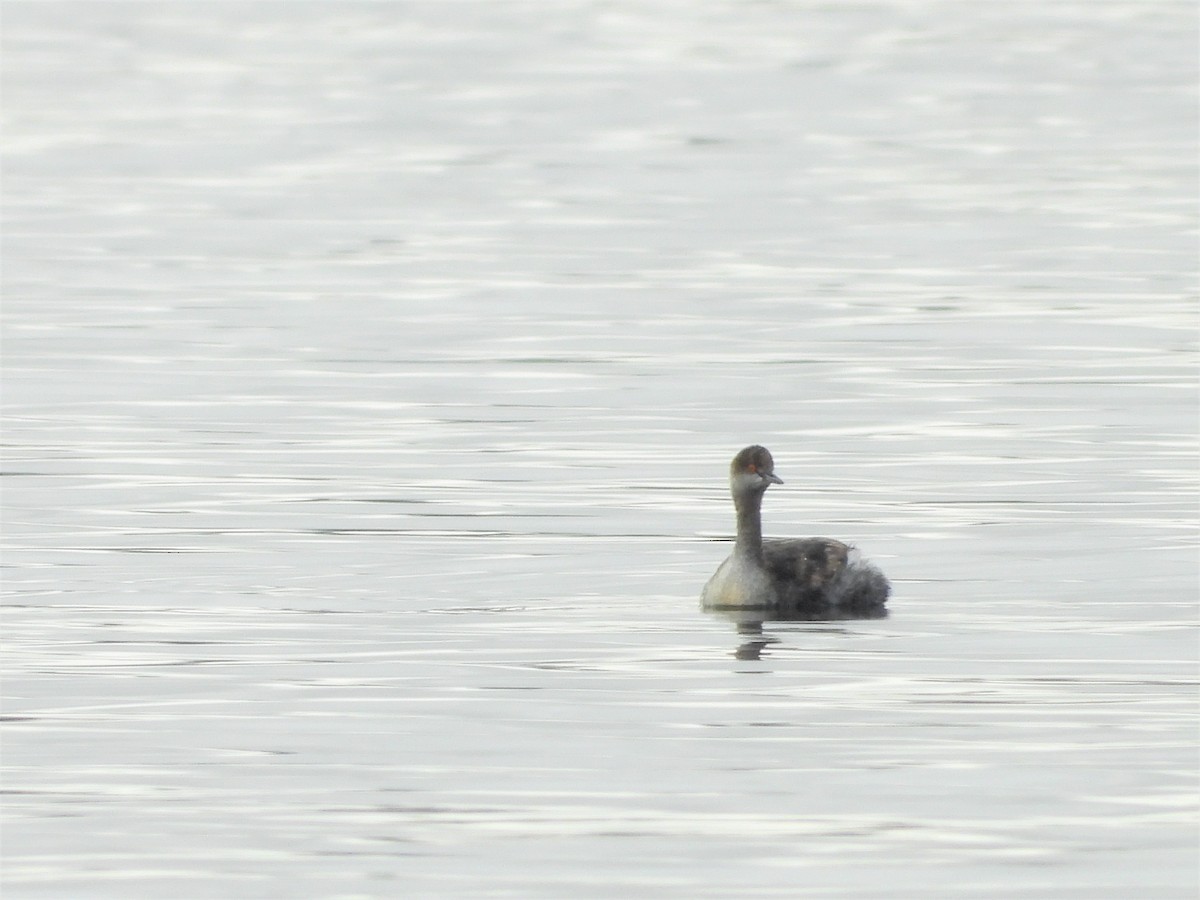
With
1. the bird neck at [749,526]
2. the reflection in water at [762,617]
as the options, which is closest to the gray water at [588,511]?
the reflection in water at [762,617]

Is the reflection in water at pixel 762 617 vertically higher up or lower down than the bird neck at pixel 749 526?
lower down

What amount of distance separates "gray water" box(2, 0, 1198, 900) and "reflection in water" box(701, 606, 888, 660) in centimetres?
6

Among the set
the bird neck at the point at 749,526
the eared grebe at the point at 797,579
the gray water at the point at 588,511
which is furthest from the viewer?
the bird neck at the point at 749,526

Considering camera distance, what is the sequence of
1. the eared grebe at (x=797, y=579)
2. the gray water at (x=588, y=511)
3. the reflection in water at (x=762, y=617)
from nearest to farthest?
1. the gray water at (x=588, y=511)
2. the reflection in water at (x=762, y=617)
3. the eared grebe at (x=797, y=579)

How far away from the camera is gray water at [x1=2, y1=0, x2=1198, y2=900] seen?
37.5 ft

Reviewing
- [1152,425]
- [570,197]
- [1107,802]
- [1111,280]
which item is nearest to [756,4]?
[570,197]

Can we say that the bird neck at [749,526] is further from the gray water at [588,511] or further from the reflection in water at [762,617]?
the gray water at [588,511]

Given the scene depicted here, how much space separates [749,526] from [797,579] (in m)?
0.41

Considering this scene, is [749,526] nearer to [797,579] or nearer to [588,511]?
[797,579]

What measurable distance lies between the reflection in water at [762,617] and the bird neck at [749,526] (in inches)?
10.9

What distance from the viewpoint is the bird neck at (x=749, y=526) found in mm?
16047

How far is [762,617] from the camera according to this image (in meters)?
15.8

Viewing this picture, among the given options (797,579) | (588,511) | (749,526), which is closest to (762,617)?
(797,579)

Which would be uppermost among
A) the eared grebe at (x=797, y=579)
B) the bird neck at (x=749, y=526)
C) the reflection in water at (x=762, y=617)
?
the bird neck at (x=749, y=526)
